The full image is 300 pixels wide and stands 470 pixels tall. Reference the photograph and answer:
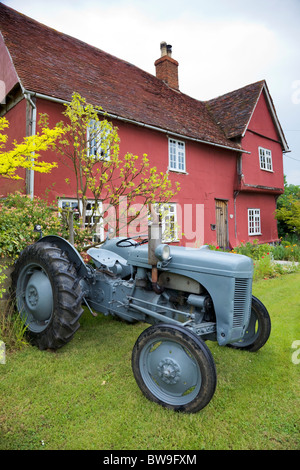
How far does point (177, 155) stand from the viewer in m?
11.2

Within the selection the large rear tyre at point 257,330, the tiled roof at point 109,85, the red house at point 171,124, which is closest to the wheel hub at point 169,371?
the large rear tyre at point 257,330

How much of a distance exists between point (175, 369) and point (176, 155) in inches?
385

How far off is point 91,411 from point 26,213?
323cm

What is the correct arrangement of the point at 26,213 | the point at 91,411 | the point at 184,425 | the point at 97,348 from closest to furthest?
the point at 184,425
the point at 91,411
the point at 97,348
the point at 26,213

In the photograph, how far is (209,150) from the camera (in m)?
12.5

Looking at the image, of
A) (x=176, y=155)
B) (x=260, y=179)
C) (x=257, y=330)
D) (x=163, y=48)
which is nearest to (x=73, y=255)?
(x=257, y=330)

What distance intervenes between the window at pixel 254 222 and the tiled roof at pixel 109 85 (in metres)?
3.70

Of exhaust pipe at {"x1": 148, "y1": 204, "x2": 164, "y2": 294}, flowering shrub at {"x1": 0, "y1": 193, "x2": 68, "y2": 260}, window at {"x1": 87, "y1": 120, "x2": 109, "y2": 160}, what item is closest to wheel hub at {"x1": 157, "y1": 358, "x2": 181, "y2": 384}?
exhaust pipe at {"x1": 148, "y1": 204, "x2": 164, "y2": 294}

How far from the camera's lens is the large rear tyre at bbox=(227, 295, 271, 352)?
10.8 ft

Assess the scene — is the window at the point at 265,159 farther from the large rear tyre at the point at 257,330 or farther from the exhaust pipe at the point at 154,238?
the exhaust pipe at the point at 154,238

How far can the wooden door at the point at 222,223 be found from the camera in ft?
42.9

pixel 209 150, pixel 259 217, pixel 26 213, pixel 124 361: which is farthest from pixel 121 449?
pixel 259 217
